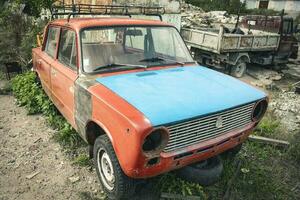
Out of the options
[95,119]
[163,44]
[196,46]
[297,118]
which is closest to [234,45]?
[196,46]

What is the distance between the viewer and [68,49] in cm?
431

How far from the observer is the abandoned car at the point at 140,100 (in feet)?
9.36

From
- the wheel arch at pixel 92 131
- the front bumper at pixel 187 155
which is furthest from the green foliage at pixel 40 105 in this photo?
the front bumper at pixel 187 155

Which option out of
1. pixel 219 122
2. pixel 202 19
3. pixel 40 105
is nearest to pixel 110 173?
pixel 219 122

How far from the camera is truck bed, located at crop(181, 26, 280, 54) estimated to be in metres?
9.75

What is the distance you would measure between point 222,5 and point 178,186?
29711mm

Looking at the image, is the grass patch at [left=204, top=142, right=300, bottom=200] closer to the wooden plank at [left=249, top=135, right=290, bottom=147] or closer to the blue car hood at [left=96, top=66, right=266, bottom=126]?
the wooden plank at [left=249, top=135, right=290, bottom=147]

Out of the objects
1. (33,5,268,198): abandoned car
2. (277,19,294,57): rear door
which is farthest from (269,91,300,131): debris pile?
(277,19,294,57): rear door

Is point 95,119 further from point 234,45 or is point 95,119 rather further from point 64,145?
point 234,45

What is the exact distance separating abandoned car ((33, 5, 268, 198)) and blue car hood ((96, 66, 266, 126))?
1 centimetres

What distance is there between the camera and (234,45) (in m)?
9.98

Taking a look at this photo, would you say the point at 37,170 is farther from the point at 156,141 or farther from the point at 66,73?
the point at 156,141

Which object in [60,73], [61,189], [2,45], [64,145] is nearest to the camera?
[61,189]

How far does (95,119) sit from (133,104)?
0.62m
